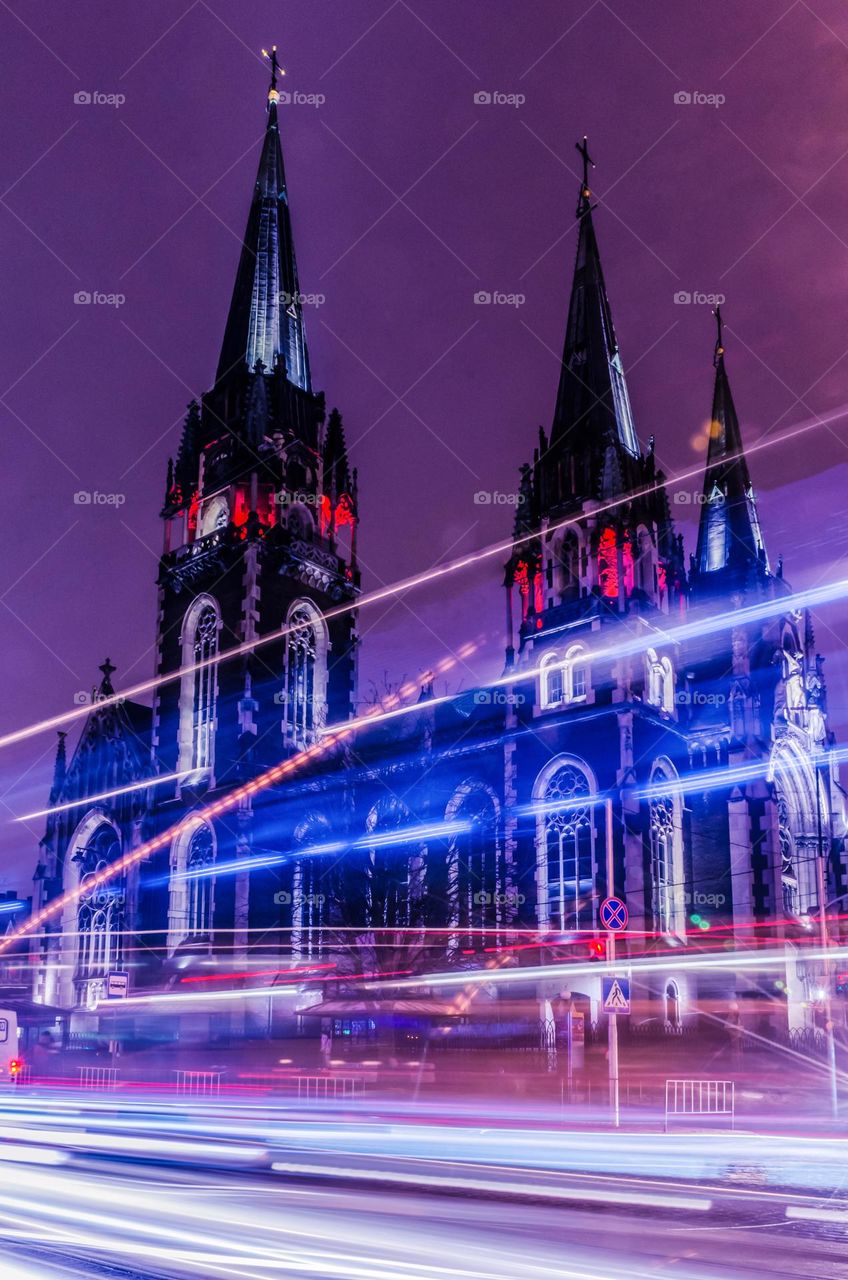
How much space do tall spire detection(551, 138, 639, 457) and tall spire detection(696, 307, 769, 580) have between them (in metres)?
7.83

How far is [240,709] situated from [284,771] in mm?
3319

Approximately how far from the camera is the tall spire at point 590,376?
54594 millimetres

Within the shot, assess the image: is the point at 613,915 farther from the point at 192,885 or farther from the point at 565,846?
the point at 192,885

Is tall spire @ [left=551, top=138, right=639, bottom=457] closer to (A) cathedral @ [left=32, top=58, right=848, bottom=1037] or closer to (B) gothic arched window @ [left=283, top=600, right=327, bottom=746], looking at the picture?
(A) cathedral @ [left=32, top=58, right=848, bottom=1037]

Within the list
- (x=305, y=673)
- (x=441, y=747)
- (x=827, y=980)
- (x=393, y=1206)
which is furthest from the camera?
(x=305, y=673)

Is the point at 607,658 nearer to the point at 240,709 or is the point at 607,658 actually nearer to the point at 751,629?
the point at 751,629

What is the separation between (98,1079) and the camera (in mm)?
32250

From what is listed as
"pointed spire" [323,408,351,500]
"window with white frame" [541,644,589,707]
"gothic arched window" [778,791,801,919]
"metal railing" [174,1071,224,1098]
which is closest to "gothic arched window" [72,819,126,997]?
"pointed spire" [323,408,351,500]

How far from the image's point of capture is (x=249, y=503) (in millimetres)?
55031

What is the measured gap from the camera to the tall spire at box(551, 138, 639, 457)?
5459 centimetres

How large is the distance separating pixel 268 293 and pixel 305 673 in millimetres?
19871

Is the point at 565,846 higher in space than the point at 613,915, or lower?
higher

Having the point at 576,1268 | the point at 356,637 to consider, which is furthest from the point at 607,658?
the point at 576,1268

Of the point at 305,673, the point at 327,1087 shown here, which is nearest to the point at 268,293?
the point at 305,673
